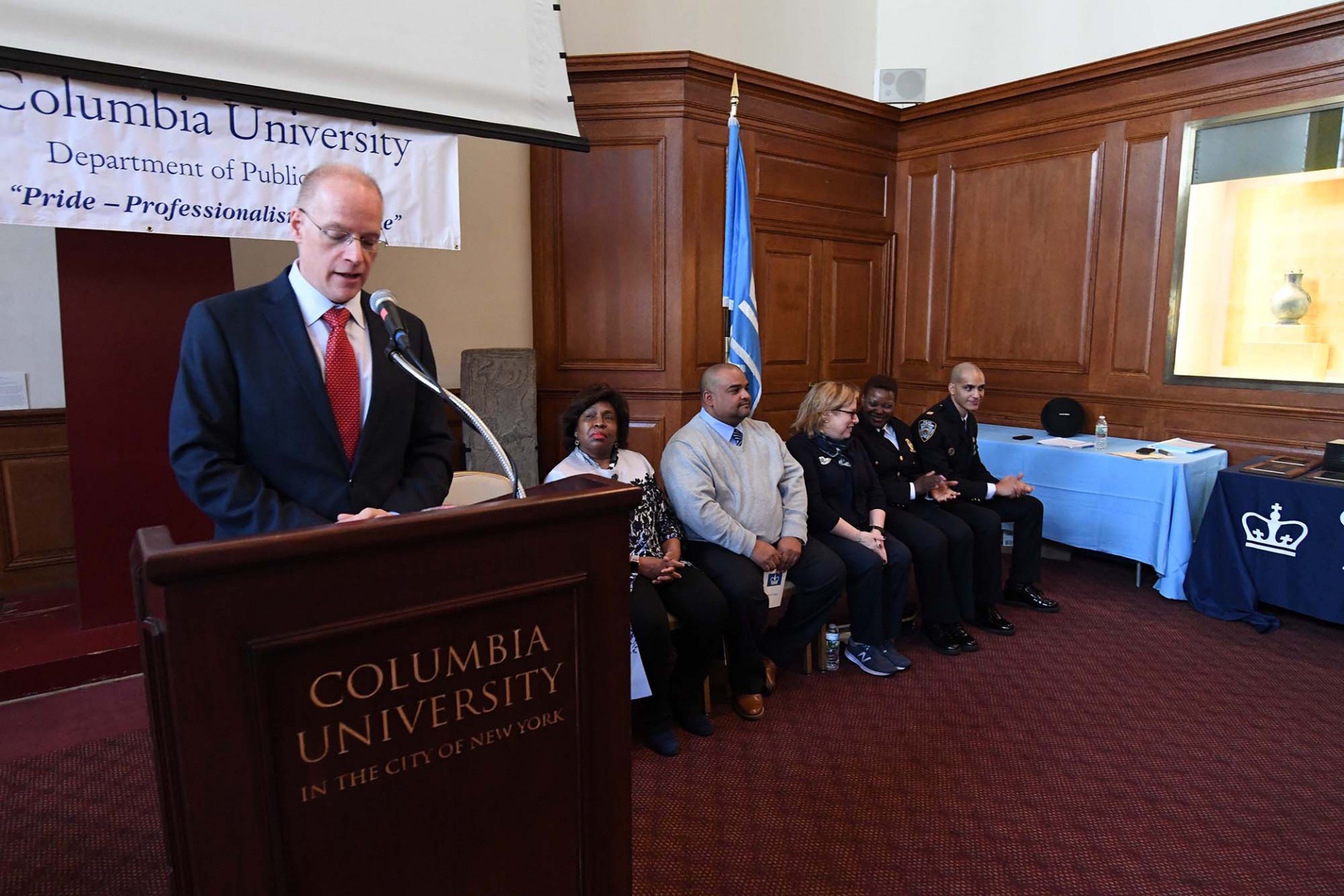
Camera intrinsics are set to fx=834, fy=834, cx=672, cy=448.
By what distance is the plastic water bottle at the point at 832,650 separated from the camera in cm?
319

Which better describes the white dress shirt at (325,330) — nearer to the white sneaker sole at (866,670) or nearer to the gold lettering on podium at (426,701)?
the gold lettering on podium at (426,701)

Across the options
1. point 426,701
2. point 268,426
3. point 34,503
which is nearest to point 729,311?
point 268,426

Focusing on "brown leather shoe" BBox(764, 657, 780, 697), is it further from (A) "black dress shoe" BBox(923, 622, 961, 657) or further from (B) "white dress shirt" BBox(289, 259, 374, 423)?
(B) "white dress shirt" BBox(289, 259, 374, 423)

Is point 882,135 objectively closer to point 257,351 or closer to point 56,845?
point 257,351

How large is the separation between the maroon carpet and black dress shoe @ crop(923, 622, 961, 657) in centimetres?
6

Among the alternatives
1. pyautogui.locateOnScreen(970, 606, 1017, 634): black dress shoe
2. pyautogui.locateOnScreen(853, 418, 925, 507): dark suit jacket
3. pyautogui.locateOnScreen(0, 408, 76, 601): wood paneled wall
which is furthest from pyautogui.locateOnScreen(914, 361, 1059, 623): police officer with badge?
pyautogui.locateOnScreen(0, 408, 76, 601): wood paneled wall

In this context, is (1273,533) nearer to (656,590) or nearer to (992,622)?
(992,622)

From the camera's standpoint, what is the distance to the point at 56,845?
209 centimetres

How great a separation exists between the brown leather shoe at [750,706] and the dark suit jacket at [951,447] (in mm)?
1528

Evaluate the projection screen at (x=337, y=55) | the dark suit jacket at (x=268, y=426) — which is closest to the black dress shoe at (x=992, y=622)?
the projection screen at (x=337, y=55)

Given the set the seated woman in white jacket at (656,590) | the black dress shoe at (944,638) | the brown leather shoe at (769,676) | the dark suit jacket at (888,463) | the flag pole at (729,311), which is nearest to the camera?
the seated woman in white jacket at (656,590)

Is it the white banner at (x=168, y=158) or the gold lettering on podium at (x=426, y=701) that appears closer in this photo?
the gold lettering on podium at (x=426, y=701)

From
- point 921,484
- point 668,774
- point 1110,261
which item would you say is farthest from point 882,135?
point 668,774

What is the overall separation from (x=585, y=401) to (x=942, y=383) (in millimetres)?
3500
